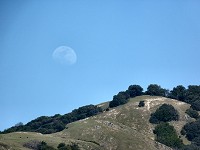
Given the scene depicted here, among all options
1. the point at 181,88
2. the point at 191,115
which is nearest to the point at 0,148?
A: the point at 191,115

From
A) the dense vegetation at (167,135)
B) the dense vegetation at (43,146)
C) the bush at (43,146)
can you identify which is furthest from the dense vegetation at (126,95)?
the bush at (43,146)

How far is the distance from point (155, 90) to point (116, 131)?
5711 cm

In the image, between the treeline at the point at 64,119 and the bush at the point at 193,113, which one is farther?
the treeline at the point at 64,119

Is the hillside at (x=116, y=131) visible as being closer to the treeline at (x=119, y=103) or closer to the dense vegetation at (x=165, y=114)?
the dense vegetation at (x=165, y=114)

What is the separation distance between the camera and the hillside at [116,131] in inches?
4540

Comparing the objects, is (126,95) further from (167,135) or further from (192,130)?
(192,130)

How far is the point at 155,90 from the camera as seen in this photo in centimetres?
18600

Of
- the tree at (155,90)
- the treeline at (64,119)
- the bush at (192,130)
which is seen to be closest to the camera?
the bush at (192,130)

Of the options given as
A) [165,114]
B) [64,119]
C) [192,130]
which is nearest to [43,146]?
[192,130]

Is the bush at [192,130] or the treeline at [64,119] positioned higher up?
the treeline at [64,119]

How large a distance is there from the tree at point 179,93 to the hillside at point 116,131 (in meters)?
11.9

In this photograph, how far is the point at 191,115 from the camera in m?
159

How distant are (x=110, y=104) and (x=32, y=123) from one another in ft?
113

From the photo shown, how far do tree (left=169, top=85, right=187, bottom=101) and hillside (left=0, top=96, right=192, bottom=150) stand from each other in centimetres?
1187
